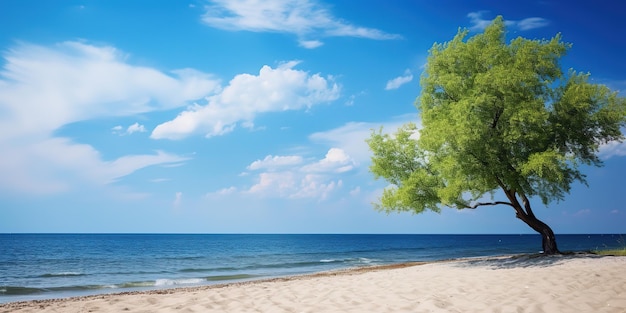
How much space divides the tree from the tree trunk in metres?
0.05

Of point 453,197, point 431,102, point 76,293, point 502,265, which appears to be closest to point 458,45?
point 431,102

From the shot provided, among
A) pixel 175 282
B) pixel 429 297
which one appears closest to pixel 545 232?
pixel 429 297

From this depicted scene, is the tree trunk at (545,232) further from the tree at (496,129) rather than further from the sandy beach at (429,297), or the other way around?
the sandy beach at (429,297)

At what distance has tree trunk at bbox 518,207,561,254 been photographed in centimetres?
2192

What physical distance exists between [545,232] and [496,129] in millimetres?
6495

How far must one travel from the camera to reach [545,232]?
21.9 metres

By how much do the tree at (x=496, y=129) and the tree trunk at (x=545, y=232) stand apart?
0.05 meters

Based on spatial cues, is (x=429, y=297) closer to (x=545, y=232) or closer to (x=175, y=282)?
(x=545, y=232)

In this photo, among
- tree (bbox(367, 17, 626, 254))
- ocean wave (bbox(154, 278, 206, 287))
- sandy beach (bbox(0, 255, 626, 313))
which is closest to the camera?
sandy beach (bbox(0, 255, 626, 313))

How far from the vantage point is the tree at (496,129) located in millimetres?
18891

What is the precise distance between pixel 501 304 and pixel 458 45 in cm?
1498

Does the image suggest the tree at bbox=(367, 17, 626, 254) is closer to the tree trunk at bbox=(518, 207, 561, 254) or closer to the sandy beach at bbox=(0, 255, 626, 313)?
the tree trunk at bbox=(518, 207, 561, 254)

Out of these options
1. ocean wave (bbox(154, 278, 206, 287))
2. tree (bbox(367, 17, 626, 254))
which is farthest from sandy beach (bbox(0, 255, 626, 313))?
ocean wave (bbox(154, 278, 206, 287))

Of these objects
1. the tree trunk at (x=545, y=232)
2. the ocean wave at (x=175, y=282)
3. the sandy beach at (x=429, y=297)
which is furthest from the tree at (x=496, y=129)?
the ocean wave at (x=175, y=282)
